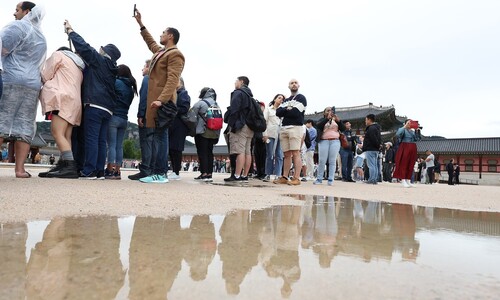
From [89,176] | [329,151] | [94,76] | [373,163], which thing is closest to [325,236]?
[89,176]

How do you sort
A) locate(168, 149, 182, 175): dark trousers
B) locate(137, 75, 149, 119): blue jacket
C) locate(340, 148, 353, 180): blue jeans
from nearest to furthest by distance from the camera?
locate(137, 75, 149, 119): blue jacket → locate(168, 149, 182, 175): dark trousers → locate(340, 148, 353, 180): blue jeans

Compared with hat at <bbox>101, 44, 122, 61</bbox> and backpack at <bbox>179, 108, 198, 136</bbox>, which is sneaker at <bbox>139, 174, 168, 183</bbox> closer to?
backpack at <bbox>179, 108, 198, 136</bbox>

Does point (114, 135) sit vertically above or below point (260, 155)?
above

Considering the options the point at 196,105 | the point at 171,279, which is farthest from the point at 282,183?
A: the point at 171,279

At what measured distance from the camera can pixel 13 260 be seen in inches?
46.7

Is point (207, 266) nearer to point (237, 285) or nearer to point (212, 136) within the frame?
point (237, 285)

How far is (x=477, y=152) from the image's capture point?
36938 millimetres

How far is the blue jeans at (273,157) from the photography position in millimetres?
7758

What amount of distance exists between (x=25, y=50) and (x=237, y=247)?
A: 3737mm

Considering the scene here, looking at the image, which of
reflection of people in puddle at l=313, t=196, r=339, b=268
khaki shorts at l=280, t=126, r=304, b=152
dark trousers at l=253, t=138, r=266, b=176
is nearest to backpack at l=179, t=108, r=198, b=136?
khaki shorts at l=280, t=126, r=304, b=152

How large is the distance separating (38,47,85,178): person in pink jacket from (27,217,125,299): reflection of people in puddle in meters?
2.88

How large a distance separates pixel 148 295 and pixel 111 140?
4632 mm

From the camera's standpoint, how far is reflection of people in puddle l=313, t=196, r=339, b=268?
4.71 feet

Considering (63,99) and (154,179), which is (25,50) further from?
(154,179)
